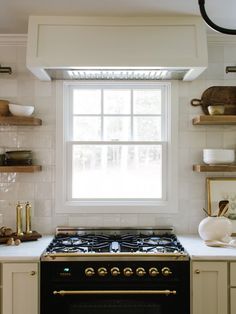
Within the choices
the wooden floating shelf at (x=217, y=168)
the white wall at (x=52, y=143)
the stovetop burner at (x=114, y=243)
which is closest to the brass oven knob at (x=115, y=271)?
the stovetop burner at (x=114, y=243)

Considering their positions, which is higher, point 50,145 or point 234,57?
point 234,57

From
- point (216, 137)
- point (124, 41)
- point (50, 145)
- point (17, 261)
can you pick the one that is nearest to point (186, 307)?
point (17, 261)

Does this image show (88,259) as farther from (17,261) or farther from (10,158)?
(10,158)

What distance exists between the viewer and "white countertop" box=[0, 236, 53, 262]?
2.16 m

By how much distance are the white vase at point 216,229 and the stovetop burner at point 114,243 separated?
0.22 m

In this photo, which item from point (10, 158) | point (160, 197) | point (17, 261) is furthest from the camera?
point (160, 197)

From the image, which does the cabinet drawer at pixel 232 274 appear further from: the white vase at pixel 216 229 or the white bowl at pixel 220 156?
the white bowl at pixel 220 156

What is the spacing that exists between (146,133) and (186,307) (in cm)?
138

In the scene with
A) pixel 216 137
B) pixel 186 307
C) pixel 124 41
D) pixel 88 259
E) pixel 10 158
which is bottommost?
pixel 186 307

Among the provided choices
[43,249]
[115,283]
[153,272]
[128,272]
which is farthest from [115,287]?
[43,249]

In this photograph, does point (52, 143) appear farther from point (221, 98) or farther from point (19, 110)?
point (221, 98)

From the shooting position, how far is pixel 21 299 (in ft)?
7.10

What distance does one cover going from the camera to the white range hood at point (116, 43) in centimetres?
230

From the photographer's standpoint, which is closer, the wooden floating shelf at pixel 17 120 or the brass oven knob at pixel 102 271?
the brass oven knob at pixel 102 271
